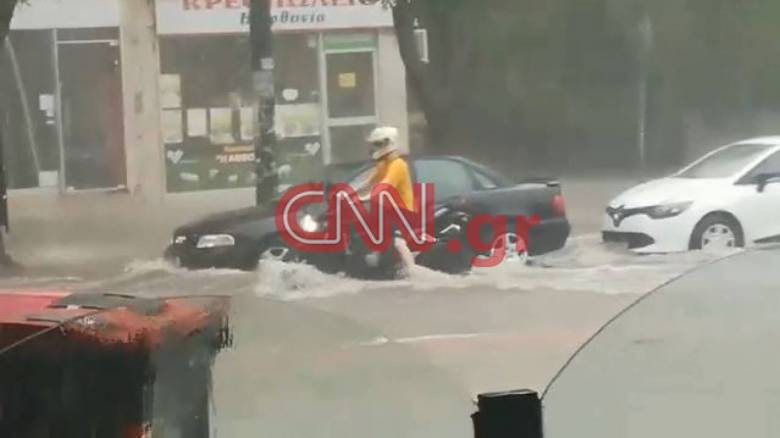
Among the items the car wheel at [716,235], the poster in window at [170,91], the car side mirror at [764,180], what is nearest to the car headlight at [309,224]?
the poster in window at [170,91]

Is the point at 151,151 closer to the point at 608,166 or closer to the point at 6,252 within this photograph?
the point at 6,252

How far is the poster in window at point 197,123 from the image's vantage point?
9.68 ft

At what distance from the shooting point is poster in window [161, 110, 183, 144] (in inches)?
116

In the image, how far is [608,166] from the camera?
10.4 feet

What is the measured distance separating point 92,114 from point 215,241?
1.32ft

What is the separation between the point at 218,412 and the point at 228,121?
0.69 metres

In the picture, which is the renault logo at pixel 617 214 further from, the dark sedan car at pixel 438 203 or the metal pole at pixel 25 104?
the metal pole at pixel 25 104

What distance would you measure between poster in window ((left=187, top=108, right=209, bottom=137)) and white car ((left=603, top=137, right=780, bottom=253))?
3.27ft

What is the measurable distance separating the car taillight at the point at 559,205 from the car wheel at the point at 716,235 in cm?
34

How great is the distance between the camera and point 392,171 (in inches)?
119

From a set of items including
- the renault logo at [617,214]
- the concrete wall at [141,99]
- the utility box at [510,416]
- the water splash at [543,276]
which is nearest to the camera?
the utility box at [510,416]

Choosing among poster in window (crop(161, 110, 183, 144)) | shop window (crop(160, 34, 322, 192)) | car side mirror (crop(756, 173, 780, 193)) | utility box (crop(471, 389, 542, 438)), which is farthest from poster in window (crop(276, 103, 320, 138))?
car side mirror (crop(756, 173, 780, 193))

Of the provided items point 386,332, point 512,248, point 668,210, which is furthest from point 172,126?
point 668,210

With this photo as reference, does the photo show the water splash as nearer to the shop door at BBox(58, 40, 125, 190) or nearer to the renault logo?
the renault logo
